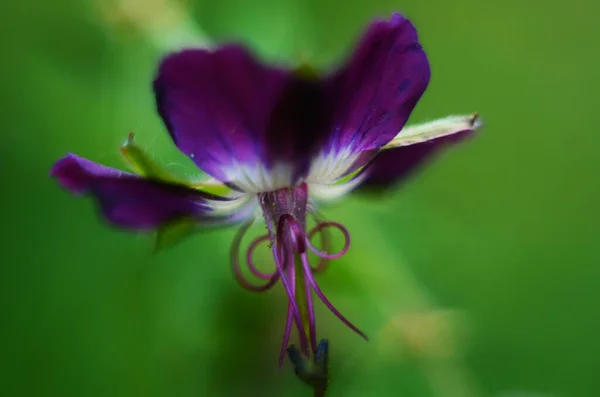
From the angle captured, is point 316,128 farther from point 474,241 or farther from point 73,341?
point 474,241

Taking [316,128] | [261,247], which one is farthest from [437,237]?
[316,128]

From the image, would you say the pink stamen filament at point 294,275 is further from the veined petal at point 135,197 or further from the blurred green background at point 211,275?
the blurred green background at point 211,275

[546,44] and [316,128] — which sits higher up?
[546,44]

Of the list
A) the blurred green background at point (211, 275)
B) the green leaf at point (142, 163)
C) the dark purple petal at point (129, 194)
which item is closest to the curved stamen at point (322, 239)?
the blurred green background at point (211, 275)

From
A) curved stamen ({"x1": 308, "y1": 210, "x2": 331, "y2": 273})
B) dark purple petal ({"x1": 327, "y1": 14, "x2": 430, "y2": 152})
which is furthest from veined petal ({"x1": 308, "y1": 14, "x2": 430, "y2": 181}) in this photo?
curved stamen ({"x1": 308, "y1": 210, "x2": 331, "y2": 273})

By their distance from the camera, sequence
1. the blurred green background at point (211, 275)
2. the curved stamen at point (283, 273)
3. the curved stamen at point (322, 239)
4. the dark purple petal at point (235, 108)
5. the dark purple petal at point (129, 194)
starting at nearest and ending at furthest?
1. the dark purple petal at point (235, 108)
2. the dark purple petal at point (129, 194)
3. the curved stamen at point (283, 273)
4. the curved stamen at point (322, 239)
5. the blurred green background at point (211, 275)

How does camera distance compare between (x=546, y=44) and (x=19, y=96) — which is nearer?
(x=19, y=96)
